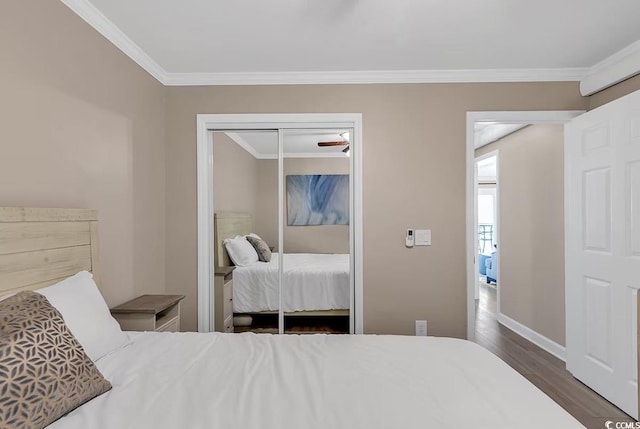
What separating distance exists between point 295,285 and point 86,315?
172 centimetres

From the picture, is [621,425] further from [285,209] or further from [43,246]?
[43,246]

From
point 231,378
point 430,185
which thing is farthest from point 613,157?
point 231,378

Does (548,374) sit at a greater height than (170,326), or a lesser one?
lesser

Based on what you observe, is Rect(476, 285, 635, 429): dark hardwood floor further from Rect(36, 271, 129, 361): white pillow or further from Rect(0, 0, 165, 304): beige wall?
Rect(0, 0, 165, 304): beige wall

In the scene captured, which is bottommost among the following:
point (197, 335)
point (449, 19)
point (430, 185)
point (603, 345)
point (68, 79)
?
point (603, 345)

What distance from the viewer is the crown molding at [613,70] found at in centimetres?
233

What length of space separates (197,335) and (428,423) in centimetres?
130

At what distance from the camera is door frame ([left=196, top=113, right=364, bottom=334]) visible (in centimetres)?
283

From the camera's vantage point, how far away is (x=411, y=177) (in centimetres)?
284

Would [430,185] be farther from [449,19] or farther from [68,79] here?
[68,79]

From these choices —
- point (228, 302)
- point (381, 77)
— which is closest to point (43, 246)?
point (228, 302)

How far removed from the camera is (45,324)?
1079 millimetres

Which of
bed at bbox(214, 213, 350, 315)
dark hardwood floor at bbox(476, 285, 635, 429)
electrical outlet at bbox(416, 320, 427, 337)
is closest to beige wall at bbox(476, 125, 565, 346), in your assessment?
dark hardwood floor at bbox(476, 285, 635, 429)

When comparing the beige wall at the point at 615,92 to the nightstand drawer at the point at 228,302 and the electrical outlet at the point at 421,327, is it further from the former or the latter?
the nightstand drawer at the point at 228,302
